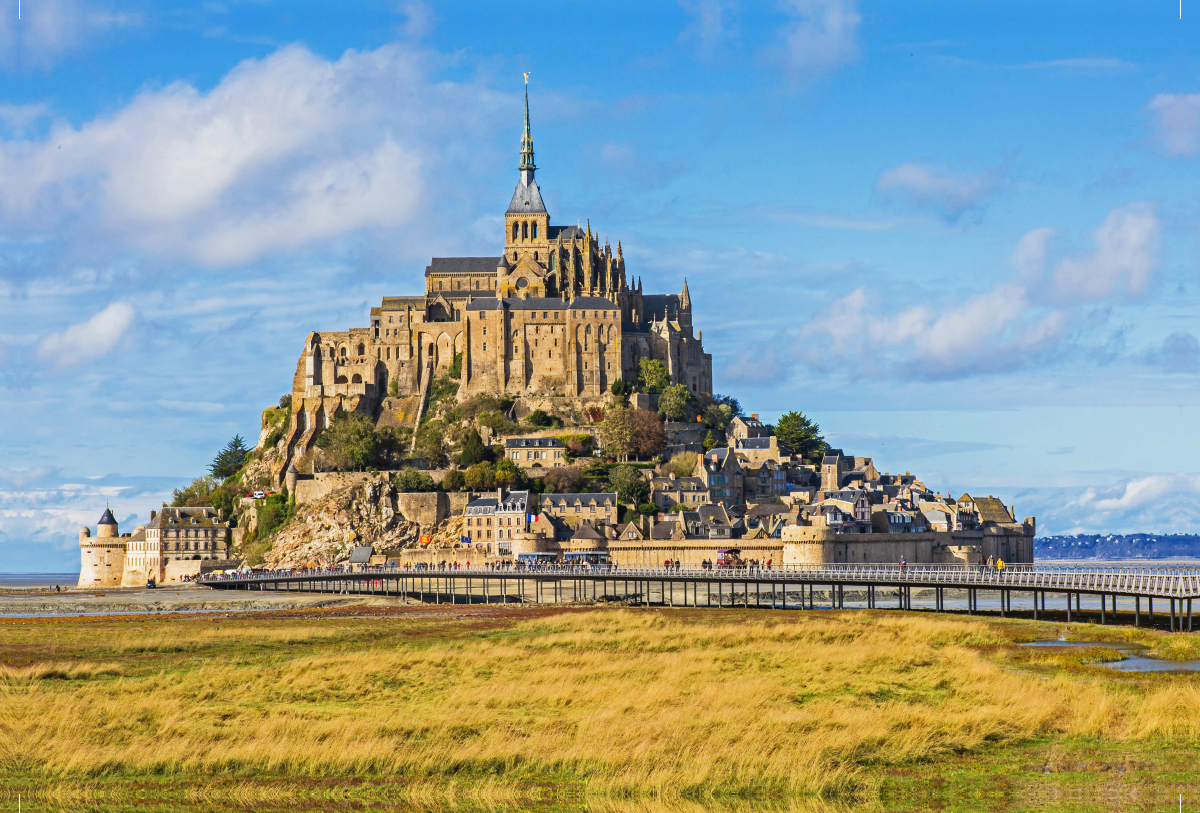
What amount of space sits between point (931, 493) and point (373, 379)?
53235 mm

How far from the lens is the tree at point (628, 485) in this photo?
111438 millimetres

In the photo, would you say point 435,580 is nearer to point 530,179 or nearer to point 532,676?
point 530,179

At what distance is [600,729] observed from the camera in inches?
1130

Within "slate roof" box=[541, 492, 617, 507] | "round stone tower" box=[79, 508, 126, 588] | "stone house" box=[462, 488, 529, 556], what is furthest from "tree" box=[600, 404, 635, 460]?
"round stone tower" box=[79, 508, 126, 588]

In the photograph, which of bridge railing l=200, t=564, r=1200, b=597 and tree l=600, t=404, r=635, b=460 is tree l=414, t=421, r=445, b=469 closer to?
tree l=600, t=404, r=635, b=460

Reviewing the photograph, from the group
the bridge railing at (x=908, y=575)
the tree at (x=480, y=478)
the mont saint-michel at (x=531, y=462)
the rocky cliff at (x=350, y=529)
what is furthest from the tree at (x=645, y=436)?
the bridge railing at (x=908, y=575)

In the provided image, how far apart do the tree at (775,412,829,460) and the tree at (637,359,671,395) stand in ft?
40.8

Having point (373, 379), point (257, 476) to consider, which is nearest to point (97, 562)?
point (257, 476)

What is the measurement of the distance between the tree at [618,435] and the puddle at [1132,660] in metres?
67.4

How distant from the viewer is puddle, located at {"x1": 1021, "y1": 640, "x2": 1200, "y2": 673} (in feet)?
139

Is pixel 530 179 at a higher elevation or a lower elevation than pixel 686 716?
higher

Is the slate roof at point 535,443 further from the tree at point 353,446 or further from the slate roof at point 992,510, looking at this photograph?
the slate roof at point 992,510

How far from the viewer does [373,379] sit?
5241 inches

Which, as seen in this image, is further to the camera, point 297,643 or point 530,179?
point 530,179
